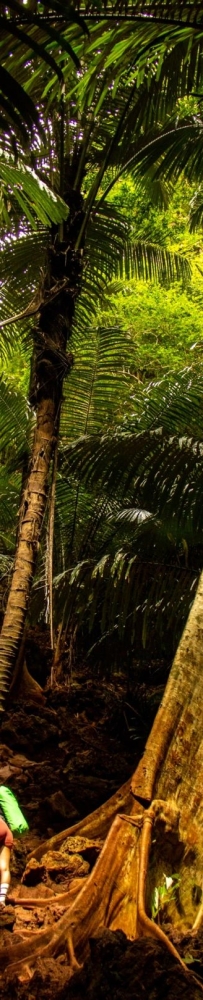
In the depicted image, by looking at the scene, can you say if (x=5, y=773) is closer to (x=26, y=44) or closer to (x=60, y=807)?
(x=60, y=807)

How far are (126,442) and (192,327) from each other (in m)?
3.98

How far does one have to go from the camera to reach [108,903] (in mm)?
Result: 1859

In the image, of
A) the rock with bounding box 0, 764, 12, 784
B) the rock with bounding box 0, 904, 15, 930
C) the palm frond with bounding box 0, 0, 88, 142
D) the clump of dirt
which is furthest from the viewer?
the rock with bounding box 0, 764, 12, 784

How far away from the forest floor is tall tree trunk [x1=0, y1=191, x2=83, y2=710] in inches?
27.0

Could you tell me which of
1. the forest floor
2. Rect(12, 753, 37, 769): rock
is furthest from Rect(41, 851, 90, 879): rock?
Rect(12, 753, 37, 769): rock

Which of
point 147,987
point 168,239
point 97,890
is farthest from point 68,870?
point 168,239

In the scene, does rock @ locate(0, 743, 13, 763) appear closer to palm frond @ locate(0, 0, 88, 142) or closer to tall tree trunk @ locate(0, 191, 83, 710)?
tall tree trunk @ locate(0, 191, 83, 710)

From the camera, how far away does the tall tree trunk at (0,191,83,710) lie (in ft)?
9.62

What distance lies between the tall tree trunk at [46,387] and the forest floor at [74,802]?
0.69 m

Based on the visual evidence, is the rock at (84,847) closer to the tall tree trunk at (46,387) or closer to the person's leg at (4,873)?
the person's leg at (4,873)

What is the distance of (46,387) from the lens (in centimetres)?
312

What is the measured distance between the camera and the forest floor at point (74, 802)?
1.49m

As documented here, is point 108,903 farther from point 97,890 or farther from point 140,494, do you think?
point 140,494

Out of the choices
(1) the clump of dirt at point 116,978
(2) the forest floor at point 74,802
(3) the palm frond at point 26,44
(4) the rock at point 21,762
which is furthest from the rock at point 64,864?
(3) the palm frond at point 26,44
